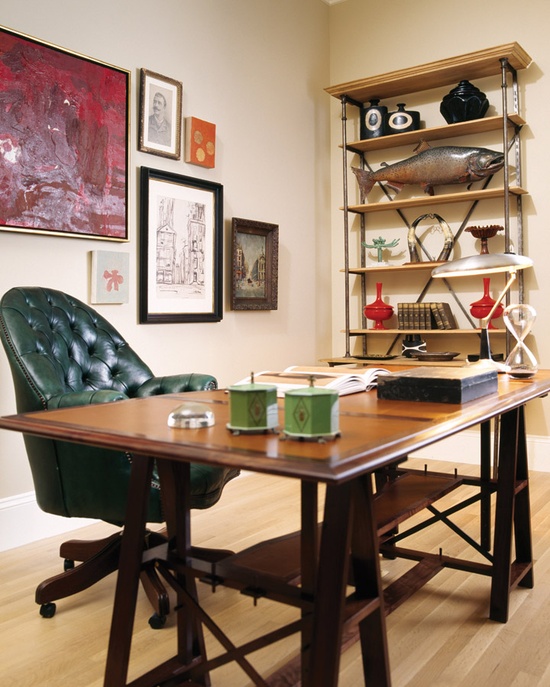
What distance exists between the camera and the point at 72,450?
2.06 meters

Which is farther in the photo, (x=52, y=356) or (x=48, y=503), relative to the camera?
(x=52, y=356)

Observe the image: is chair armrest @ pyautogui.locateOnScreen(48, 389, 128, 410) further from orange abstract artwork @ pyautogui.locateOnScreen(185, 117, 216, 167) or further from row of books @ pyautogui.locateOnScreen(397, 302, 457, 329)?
row of books @ pyautogui.locateOnScreen(397, 302, 457, 329)

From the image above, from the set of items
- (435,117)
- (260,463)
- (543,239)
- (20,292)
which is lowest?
(260,463)

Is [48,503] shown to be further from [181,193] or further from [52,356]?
[181,193]

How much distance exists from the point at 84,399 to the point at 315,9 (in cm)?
379

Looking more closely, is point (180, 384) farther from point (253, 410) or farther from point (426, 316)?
point (426, 316)

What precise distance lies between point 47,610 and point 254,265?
2.42 meters

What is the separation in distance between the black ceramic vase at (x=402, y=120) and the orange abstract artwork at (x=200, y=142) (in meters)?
1.26

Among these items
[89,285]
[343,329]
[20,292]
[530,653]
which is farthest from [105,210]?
[530,653]

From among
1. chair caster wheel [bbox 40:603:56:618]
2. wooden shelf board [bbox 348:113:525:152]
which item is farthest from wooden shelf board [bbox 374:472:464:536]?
wooden shelf board [bbox 348:113:525:152]

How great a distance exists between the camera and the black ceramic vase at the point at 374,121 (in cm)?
439

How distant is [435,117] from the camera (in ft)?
14.4

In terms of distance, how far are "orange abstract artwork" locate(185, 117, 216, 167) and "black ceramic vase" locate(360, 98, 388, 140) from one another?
3.85 feet

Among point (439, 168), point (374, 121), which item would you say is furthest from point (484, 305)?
point (374, 121)
